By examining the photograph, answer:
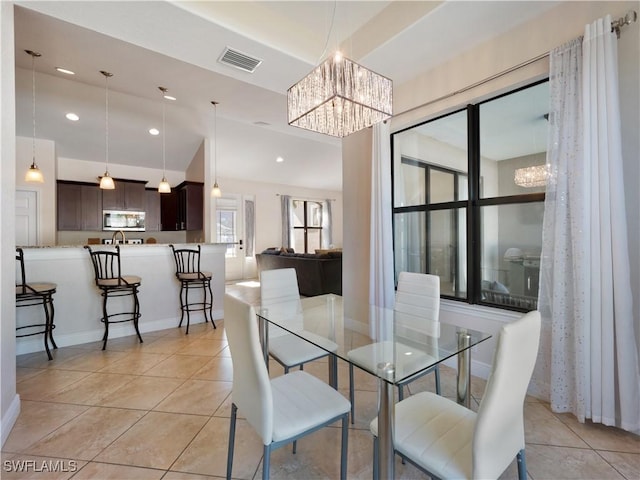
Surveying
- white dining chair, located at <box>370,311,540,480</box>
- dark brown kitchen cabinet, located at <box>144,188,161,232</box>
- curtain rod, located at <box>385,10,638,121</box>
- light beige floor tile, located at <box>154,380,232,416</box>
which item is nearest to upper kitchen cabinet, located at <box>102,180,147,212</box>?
dark brown kitchen cabinet, located at <box>144,188,161,232</box>

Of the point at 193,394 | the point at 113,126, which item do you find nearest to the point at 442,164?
the point at 193,394

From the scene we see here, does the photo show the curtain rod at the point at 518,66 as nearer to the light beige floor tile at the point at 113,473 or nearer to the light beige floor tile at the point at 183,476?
the light beige floor tile at the point at 183,476

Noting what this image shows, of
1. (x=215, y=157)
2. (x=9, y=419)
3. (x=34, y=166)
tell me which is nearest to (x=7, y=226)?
(x=9, y=419)

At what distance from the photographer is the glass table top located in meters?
1.38

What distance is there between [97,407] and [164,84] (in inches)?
131

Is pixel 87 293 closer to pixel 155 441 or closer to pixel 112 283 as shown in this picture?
pixel 112 283

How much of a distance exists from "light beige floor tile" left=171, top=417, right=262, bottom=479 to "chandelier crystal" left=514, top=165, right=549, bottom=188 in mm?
2754

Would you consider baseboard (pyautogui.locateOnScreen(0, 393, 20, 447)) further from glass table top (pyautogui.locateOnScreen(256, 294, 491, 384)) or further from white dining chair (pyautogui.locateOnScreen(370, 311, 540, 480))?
white dining chair (pyautogui.locateOnScreen(370, 311, 540, 480))

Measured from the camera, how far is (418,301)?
2271 mm

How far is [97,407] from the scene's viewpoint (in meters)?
2.16

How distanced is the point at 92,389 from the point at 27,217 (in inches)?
173

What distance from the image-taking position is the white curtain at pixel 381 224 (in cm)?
309

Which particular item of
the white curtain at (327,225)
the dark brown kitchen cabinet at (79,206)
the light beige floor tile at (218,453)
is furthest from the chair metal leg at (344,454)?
the white curtain at (327,225)

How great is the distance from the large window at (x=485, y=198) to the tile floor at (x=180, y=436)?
0.89 metres
